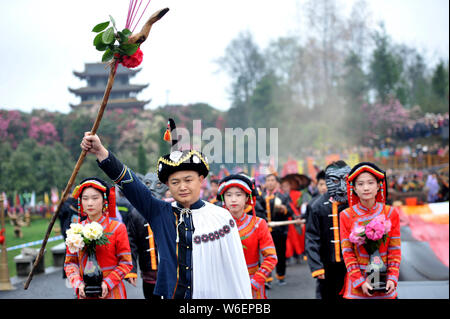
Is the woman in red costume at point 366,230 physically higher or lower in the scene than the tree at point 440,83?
lower

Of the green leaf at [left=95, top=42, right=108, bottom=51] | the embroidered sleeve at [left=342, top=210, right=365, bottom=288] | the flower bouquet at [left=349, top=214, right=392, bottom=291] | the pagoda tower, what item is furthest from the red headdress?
the pagoda tower

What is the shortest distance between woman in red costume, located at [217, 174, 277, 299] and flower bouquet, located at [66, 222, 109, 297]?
1.39 meters

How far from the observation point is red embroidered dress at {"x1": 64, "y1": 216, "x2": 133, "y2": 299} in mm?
5137

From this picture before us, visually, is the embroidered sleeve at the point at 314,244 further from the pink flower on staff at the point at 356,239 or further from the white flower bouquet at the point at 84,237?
the white flower bouquet at the point at 84,237

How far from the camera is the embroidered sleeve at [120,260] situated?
5150 mm

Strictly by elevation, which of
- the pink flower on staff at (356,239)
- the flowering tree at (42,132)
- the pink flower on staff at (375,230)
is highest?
the flowering tree at (42,132)

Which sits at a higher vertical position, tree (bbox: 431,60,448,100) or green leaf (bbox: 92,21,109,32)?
tree (bbox: 431,60,448,100)

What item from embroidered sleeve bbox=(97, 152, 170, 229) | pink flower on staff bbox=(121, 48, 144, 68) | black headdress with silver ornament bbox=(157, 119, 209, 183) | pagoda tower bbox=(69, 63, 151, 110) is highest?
pagoda tower bbox=(69, 63, 151, 110)

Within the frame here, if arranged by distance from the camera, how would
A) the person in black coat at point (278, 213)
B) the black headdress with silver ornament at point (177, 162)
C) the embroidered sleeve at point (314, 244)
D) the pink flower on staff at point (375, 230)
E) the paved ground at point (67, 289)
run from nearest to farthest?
the black headdress with silver ornament at point (177, 162) < the pink flower on staff at point (375, 230) < the embroidered sleeve at point (314, 244) < the paved ground at point (67, 289) < the person in black coat at point (278, 213)

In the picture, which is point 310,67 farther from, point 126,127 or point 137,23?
point 137,23

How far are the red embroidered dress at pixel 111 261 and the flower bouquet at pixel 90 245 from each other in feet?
0.24

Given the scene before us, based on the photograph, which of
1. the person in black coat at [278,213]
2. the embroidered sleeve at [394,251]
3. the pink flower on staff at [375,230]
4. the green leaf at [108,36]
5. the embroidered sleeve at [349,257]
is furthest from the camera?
the person in black coat at [278,213]

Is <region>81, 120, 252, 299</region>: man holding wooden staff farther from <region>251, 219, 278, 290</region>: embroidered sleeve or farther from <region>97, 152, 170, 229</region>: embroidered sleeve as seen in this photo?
<region>251, 219, 278, 290</region>: embroidered sleeve

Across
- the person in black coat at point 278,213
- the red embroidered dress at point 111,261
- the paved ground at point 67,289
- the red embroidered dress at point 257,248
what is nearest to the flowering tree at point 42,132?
the paved ground at point 67,289
